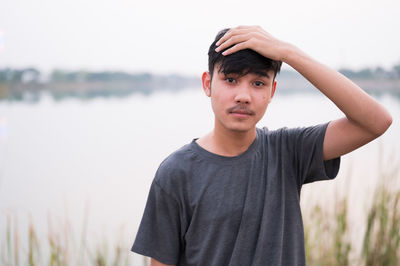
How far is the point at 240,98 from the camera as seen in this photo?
125cm

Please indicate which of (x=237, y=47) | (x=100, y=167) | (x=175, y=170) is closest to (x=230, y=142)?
(x=175, y=170)

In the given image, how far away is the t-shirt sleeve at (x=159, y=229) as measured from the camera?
1332 mm

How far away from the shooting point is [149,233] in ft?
4.44

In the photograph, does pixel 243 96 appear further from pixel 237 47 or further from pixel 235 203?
pixel 235 203

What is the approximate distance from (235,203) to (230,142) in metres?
0.20

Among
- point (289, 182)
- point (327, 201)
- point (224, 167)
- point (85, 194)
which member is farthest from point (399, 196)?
point (85, 194)

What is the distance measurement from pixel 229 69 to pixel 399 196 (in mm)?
1862

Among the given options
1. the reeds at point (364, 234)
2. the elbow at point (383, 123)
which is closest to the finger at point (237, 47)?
the elbow at point (383, 123)

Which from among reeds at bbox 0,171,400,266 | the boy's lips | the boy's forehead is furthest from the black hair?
reeds at bbox 0,171,400,266

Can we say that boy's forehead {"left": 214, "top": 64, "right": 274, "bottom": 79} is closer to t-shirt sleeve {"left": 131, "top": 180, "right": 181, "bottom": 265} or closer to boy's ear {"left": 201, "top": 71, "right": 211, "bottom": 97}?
boy's ear {"left": 201, "top": 71, "right": 211, "bottom": 97}

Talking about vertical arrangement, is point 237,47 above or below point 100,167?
above

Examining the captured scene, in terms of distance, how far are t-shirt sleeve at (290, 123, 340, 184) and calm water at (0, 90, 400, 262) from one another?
5.44 feet

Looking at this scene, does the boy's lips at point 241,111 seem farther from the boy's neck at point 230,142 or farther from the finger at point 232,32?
the finger at point 232,32

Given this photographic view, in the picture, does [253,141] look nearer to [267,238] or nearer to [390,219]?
[267,238]
